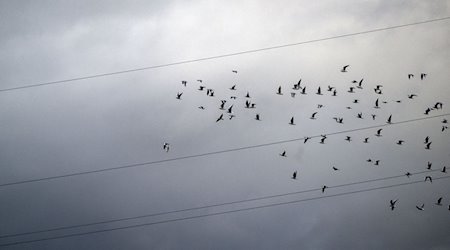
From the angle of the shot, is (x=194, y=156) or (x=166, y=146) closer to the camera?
(x=194, y=156)

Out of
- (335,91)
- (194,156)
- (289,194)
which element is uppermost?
(335,91)

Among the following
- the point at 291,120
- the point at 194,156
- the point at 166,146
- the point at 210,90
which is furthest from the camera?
the point at 291,120

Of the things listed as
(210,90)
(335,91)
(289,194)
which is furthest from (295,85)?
(289,194)

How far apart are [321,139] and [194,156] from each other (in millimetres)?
16666

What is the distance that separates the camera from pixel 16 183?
37625mm

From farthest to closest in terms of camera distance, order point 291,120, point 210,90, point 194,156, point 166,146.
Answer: point 291,120
point 210,90
point 166,146
point 194,156

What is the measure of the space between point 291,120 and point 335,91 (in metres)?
5.07

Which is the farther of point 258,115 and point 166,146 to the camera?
point 258,115

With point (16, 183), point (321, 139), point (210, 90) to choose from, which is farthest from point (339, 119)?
point (16, 183)

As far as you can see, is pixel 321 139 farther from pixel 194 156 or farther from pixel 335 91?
pixel 194 156

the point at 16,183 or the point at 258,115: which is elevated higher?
the point at 258,115

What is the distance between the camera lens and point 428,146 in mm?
49500

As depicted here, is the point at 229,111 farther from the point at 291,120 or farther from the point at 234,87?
the point at 291,120

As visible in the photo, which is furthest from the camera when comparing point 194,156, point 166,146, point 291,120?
point 291,120
